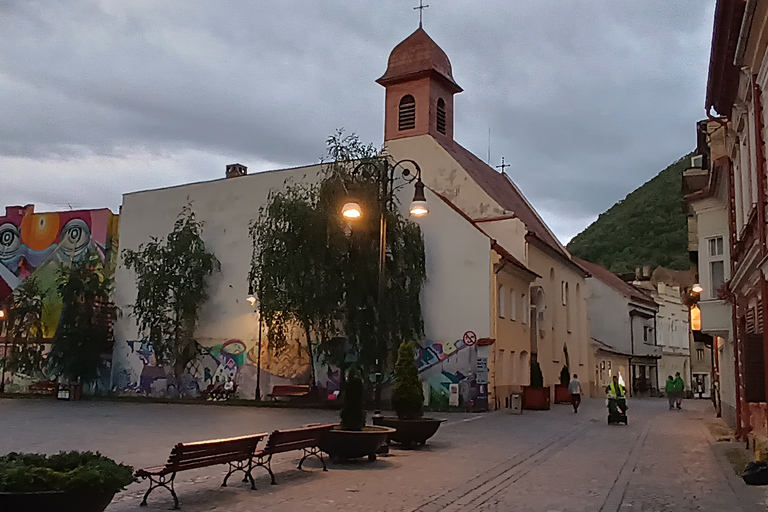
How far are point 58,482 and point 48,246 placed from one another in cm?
3812

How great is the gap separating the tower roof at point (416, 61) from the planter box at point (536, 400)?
1660cm

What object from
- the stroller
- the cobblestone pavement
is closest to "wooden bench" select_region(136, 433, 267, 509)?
the cobblestone pavement

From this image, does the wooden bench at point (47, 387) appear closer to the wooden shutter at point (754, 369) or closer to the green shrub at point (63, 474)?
the green shrub at point (63, 474)

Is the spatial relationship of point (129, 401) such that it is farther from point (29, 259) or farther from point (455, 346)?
point (455, 346)

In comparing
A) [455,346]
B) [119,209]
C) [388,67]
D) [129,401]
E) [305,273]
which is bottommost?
[129,401]

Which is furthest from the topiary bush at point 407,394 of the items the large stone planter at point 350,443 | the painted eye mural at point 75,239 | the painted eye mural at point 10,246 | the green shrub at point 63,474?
the painted eye mural at point 10,246

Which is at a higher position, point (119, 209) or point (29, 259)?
point (119, 209)

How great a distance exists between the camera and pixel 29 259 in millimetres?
41562

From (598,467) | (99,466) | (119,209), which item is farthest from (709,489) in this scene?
(119,209)

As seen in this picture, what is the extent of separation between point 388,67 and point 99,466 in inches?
1372

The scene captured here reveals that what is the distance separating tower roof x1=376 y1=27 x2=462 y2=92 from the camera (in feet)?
124

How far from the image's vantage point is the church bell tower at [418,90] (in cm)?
3803

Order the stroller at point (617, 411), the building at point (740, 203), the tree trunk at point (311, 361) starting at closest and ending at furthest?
1. the building at point (740, 203)
2. the stroller at point (617, 411)
3. the tree trunk at point (311, 361)

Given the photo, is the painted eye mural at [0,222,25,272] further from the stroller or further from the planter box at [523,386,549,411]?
the stroller
